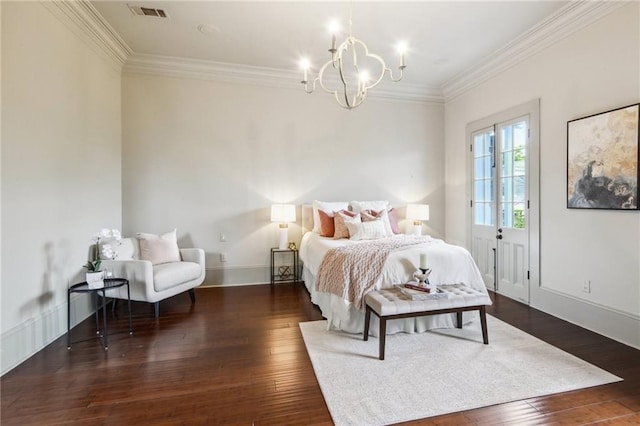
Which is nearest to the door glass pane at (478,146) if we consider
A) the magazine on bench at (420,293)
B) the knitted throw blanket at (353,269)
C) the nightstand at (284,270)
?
the knitted throw blanket at (353,269)

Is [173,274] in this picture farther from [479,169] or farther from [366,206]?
[479,169]

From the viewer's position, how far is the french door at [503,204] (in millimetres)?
3611

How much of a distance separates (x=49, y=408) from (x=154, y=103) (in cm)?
362

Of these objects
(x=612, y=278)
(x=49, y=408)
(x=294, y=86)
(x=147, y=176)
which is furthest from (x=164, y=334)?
(x=612, y=278)

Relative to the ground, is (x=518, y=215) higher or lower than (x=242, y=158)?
lower

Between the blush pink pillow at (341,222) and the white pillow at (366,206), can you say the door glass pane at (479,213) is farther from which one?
the blush pink pillow at (341,222)

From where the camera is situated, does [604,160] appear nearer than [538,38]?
Yes

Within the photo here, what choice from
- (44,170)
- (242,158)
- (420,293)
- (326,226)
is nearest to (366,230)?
(326,226)

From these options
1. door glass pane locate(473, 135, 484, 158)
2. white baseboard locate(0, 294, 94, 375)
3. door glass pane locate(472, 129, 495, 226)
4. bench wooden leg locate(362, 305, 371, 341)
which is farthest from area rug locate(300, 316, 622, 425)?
door glass pane locate(473, 135, 484, 158)

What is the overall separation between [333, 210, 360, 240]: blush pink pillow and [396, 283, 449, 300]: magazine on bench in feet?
4.88

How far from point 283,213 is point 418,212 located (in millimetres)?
2111

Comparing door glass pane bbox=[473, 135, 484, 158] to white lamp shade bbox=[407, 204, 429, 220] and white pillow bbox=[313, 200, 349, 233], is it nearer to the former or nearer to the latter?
white lamp shade bbox=[407, 204, 429, 220]

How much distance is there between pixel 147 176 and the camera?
4.13 m

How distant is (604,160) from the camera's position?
107 inches
